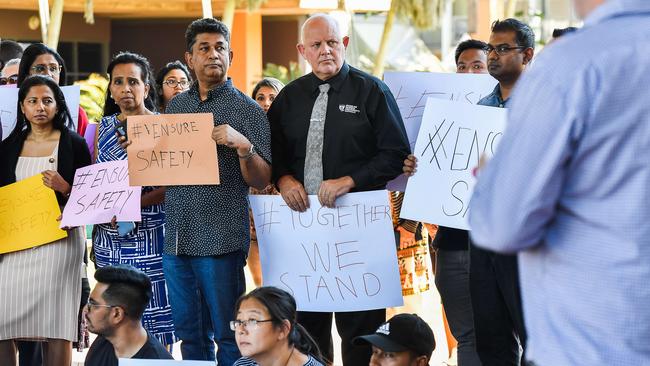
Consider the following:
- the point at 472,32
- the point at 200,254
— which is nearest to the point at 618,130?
the point at 200,254

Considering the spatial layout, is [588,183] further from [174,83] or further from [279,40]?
[279,40]

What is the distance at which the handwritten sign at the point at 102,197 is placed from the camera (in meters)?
5.71

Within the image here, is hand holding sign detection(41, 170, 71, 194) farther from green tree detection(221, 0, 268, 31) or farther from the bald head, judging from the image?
green tree detection(221, 0, 268, 31)

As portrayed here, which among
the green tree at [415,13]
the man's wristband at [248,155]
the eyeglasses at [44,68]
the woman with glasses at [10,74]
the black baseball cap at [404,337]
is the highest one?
the green tree at [415,13]

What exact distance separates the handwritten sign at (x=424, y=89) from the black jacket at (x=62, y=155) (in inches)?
65.6

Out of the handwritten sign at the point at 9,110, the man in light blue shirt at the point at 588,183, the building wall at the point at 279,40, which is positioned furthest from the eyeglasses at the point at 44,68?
the building wall at the point at 279,40

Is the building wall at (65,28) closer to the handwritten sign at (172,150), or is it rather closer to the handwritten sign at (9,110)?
the handwritten sign at (9,110)

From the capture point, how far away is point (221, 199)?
539cm

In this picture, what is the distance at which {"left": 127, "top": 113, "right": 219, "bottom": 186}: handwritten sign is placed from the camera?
530cm

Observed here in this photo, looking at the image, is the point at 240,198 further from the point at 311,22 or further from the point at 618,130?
the point at 618,130

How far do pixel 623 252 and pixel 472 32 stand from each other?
29.4 meters

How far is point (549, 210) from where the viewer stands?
2365 millimetres

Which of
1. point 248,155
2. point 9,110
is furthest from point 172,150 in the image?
point 9,110

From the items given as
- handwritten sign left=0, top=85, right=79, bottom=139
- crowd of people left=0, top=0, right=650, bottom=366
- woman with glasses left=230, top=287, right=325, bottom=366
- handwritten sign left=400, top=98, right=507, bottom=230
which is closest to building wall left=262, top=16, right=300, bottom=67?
crowd of people left=0, top=0, right=650, bottom=366
